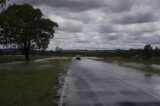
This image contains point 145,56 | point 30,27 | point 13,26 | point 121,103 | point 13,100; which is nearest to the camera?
point 121,103

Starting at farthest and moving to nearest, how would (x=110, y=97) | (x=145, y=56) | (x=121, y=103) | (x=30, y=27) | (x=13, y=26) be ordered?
(x=145, y=56), (x=30, y=27), (x=13, y=26), (x=110, y=97), (x=121, y=103)

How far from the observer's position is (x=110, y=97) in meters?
16.1

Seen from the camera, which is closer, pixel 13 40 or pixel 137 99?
pixel 137 99

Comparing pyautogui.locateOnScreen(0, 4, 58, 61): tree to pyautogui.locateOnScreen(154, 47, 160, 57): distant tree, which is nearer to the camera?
pyautogui.locateOnScreen(0, 4, 58, 61): tree

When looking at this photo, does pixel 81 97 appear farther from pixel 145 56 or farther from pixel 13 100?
pixel 145 56

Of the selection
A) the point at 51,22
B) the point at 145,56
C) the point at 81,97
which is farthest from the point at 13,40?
the point at 81,97

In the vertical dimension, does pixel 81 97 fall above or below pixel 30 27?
below

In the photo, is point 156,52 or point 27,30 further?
point 156,52

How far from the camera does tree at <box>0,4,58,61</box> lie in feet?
245

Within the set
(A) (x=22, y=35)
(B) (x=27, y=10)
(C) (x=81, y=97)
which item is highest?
(B) (x=27, y=10)

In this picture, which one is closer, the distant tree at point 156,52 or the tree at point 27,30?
the tree at point 27,30

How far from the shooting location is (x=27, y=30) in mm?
76812

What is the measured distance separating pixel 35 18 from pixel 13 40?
6441 millimetres

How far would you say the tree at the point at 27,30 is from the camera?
74.7 m
